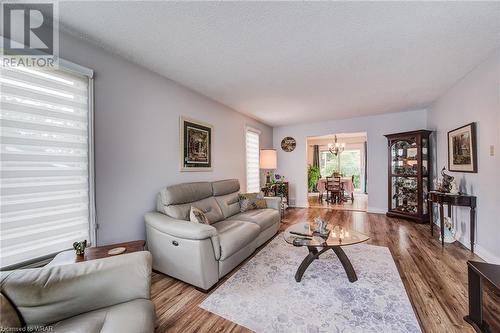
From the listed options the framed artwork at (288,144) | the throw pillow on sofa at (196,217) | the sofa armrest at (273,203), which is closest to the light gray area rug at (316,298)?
the throw pillow on sofa at (196,217)

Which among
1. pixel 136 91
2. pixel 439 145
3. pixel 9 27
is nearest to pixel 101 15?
pixel 9 27

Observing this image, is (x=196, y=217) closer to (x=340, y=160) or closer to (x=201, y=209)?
(x=201, y=209)

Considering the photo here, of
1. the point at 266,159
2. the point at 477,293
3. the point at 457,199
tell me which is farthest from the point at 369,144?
the point at 477,293

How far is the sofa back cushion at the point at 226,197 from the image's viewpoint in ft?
10.5

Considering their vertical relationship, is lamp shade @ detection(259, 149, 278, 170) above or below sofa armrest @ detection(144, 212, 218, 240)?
above

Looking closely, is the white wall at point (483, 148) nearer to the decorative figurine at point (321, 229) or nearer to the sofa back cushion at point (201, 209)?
the decorative figurine at point (321, 229)

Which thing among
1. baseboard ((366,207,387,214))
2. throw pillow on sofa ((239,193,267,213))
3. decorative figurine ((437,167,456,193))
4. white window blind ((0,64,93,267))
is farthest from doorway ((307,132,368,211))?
white window blind ((0,64,93,267))

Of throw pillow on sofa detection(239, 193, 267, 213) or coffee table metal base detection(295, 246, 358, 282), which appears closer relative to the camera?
coffee table metal base detection(295, 246, 358, 282)

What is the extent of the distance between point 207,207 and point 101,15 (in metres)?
2.33

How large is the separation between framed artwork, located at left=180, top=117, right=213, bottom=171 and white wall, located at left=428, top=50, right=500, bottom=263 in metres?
3.77

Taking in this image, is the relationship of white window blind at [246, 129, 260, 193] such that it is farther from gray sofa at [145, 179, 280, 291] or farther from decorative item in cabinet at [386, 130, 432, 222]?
decorative item in cabinet at [386, 130, 432, 222]

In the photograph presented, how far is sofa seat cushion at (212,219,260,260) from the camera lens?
210 centimetres

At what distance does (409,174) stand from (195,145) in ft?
14.9

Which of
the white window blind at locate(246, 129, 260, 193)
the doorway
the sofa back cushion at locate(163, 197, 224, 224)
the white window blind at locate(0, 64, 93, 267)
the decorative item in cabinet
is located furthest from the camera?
the doorway
